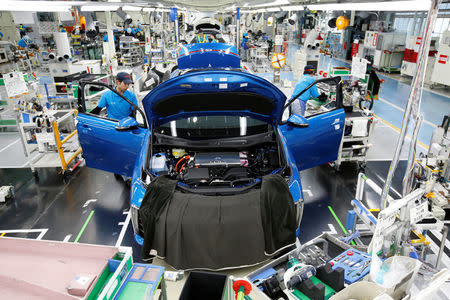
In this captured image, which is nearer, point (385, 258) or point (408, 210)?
point (408, 210)

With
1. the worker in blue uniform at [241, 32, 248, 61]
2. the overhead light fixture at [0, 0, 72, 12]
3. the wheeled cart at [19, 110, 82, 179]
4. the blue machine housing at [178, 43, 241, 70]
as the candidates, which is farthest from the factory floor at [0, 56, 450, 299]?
the worker in blue uniform at [241, 32, 248, 61]

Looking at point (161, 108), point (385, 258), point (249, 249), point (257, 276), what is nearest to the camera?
point (385, 258)

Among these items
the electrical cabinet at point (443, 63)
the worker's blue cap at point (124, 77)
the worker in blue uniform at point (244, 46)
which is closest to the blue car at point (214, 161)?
the worker's blue cap at point (124, 77)

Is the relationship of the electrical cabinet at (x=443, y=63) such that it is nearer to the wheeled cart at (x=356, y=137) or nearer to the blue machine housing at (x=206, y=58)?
the wheeled cart at (x=356, y=137)

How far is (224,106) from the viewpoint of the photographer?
12.8 ft

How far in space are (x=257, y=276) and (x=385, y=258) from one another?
0.92 meters

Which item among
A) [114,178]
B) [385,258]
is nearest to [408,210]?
[385,258]

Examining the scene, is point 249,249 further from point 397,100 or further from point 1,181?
point 397,100

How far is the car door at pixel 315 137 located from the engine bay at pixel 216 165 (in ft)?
1.58

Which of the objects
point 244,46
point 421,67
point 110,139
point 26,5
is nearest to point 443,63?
point 244,46

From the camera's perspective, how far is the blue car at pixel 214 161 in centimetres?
283

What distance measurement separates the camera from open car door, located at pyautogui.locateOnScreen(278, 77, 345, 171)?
428 centimetres

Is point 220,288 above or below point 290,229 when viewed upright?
above

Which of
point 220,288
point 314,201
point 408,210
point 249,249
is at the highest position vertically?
point 408,210
